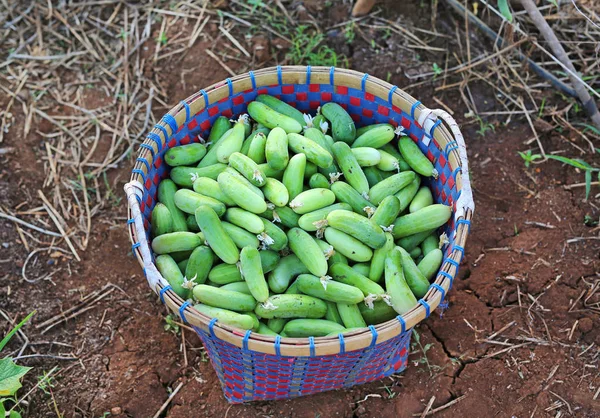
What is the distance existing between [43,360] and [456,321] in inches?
82.7

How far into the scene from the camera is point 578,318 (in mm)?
3135

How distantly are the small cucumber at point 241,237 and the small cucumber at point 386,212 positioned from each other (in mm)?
537

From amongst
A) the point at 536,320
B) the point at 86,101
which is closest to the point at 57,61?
the point at 86,101

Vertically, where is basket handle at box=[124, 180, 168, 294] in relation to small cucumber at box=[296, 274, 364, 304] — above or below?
above

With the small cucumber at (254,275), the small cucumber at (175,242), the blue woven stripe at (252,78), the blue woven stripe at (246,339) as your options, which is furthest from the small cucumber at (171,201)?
the blue woven stripe at (246,339)

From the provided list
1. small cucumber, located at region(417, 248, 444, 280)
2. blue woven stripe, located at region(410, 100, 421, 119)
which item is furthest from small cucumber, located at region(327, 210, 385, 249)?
blue woven stripe, located at region(410, 100, 421, 119)

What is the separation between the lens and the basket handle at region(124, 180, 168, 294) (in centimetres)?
242

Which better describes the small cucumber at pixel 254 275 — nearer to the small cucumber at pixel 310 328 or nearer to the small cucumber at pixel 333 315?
the small cucumber at pixel 310 328

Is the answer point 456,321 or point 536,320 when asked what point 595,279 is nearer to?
point 536,320

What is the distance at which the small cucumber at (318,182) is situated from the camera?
283 centimetres

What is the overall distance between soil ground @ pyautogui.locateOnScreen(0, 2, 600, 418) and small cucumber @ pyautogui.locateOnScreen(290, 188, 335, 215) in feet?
3.01

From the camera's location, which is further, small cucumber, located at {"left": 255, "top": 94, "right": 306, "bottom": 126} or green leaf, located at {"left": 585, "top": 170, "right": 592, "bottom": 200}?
green leaf, located at {"left": 585, "top": 170, "right": 592, "bottom": 200}

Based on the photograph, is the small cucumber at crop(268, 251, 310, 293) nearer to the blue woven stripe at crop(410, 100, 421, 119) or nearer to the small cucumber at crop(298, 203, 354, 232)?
the small cucumber at crop(298, 203, 354, 232)

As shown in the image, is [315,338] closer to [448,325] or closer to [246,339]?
[246,339]
